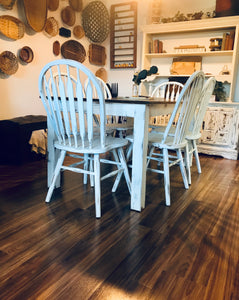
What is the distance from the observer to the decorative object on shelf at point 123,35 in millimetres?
4344

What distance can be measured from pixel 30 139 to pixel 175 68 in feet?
8.31

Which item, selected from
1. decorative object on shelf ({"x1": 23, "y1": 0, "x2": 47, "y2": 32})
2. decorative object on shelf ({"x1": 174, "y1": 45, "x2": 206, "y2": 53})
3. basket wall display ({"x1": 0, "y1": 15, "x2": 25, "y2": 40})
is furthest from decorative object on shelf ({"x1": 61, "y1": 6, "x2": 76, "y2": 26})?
decorative object on shelf ({"x1": 174, "y1": 45, "x2": 206, "y2": 53})

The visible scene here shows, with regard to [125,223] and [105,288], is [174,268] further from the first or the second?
[125,223]

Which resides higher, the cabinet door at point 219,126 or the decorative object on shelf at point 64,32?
the decorative object on shelf at point 64,32

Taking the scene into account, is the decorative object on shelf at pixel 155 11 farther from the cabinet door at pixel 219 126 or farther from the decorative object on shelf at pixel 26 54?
the decorative object on shelf at pixel 26 54

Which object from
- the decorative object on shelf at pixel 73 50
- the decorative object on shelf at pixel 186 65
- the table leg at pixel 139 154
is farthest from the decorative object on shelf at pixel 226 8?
the table leg at pixel 139 154

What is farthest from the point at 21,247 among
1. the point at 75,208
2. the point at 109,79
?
the point at 109,79

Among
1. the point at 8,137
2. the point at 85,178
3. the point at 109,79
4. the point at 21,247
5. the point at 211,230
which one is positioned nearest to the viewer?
the point at 21,247

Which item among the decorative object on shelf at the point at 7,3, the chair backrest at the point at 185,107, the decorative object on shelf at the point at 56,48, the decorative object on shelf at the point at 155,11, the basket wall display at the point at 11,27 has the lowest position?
the chair backrest at the point at 185,107

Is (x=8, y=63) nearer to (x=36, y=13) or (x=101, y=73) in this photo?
(x=36, y=13)

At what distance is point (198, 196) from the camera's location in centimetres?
210

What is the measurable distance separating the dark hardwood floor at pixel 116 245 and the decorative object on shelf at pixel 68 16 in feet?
8.74

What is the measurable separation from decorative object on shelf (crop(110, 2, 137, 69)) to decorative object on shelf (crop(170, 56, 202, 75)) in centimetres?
76

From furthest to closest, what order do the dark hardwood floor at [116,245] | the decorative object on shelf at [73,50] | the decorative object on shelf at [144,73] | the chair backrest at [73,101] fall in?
the decorative object on shelf at [73,50] → the decorative object on shelf at [144,73] → the chair backrest at [73,101] → the dark hardwood floor at [116,245]
